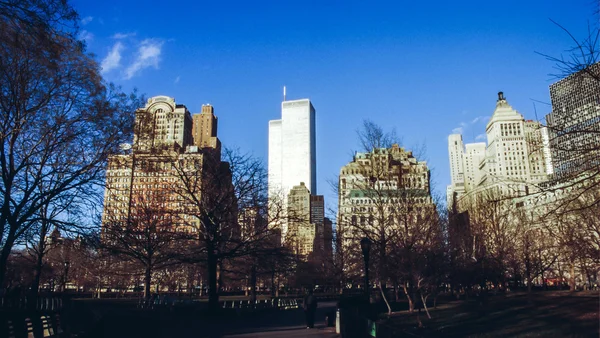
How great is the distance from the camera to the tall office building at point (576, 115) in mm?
12547

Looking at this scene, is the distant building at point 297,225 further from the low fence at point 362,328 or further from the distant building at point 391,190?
the low fence at point 362,328

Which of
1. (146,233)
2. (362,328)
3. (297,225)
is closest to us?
(362,328)

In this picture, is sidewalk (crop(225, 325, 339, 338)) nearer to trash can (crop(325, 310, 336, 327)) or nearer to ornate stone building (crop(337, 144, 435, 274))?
trash can (crop(325, 310, 336, 327))

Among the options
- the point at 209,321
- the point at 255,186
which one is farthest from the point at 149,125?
the point at 209,321

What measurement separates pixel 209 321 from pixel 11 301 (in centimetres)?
1124

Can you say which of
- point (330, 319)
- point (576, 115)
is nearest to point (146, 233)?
point (330, 319)

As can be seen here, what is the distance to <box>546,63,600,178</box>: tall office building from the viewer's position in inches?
494

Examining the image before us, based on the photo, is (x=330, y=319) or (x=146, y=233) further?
(x=146, y=233)

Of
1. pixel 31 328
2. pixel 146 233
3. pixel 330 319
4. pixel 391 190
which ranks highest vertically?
pixel 391 190

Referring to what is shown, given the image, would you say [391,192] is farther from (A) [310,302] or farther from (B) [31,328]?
(B) [31,328]

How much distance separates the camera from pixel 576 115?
13594 mm

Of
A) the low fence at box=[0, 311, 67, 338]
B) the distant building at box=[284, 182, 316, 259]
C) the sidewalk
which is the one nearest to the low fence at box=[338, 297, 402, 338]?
the sidewalk

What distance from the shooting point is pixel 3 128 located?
60.7 feet

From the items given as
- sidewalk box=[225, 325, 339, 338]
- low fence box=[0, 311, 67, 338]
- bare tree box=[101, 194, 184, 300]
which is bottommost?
sidewalk box=[225, 325, 339, 338]
